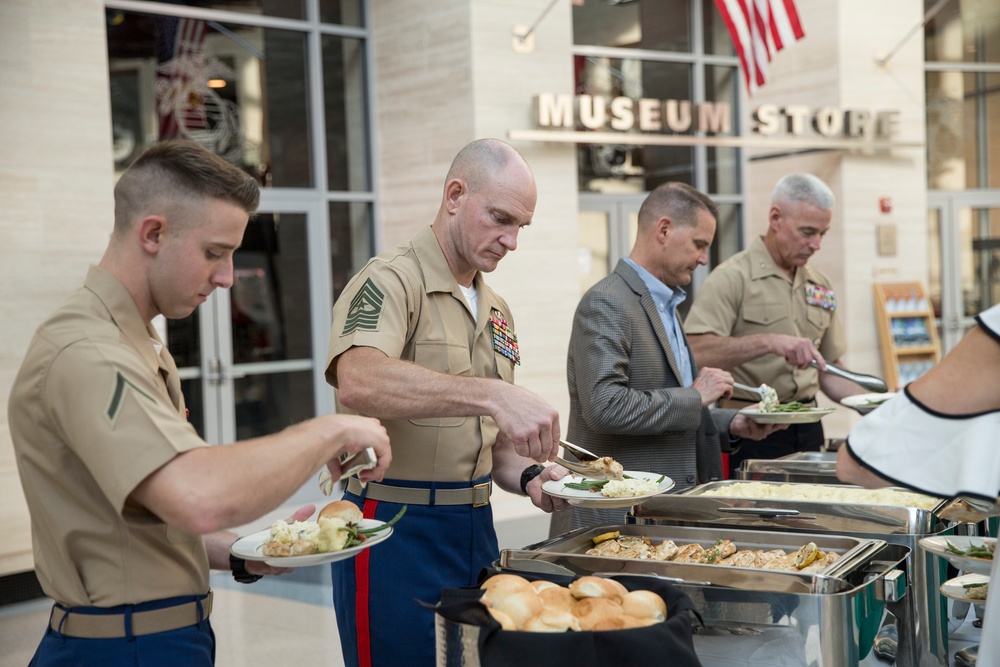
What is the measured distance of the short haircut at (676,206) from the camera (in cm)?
345

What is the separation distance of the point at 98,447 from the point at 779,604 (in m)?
1.14

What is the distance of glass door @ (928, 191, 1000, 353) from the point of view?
10555 millimetres

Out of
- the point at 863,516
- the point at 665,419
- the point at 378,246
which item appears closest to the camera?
the point at 863,516

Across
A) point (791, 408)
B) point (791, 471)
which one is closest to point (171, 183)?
point (791, 471)

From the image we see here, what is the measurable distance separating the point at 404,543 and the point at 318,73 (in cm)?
605

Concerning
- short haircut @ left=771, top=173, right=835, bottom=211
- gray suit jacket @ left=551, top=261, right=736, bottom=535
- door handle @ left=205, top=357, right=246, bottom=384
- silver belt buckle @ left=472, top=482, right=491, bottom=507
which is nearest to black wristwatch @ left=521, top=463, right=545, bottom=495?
silver belt buckle @ left=472, top=482, right=491, bottom=507

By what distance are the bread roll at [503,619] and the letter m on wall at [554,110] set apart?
245 inches

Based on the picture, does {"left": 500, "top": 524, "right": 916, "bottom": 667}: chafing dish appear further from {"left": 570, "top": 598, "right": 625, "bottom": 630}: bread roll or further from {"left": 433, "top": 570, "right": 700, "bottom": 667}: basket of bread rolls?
{"left": 570, "top": 598, "right": 625, "bottom": 630}: bread roll

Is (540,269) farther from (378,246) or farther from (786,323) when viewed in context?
(786,323)

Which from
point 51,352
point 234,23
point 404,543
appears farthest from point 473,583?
point 234,23

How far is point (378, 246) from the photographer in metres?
8.04

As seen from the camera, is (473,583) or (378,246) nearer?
(473,583)

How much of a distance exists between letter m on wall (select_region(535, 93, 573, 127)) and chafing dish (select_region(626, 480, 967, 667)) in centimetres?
518

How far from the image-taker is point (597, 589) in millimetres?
1795
